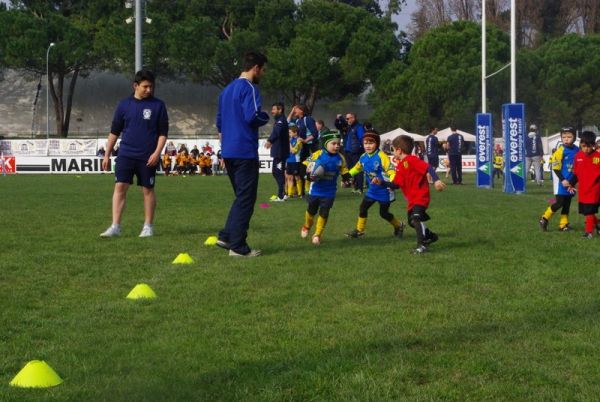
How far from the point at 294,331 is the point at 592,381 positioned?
178 cm

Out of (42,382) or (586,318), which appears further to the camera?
(586,318)

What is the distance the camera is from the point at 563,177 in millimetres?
12156

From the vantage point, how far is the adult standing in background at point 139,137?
10727 millimetres

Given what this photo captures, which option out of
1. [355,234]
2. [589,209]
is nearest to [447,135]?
[589,209]

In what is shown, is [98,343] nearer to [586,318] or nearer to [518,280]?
[586,318]

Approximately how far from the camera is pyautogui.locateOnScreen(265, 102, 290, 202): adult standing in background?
1702 cm

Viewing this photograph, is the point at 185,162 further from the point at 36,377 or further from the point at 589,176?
the point at 36,377

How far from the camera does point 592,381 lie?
430 centimetres

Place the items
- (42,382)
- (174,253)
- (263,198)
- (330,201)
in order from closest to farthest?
(42,382) → (174,253) → (330,201) → (263,198)

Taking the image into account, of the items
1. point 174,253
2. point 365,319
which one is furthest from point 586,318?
point 174,253

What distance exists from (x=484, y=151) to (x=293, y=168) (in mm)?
10106

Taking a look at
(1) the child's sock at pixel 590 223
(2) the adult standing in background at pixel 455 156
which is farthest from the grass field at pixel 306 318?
(2) the adult standing in background at pixel 455 156

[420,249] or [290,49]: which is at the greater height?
[290,49]

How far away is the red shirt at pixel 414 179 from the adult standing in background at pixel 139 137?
282cm
